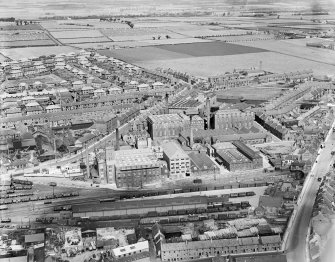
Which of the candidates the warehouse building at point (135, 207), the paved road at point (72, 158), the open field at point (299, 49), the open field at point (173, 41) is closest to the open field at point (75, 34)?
the open field at point (173, 41)

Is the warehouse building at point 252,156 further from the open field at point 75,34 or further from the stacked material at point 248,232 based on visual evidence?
the open field at point 75,34

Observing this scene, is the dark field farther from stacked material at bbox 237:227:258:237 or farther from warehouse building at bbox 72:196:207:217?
stacked material at bbox 237:227:258:237

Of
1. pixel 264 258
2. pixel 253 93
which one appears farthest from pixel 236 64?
pixel 264 258

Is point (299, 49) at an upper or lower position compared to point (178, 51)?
upper

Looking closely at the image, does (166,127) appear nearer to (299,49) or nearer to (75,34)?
(299,49)

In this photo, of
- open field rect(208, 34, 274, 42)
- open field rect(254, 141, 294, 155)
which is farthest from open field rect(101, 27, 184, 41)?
open field rect(254, 141, 294, 155)
